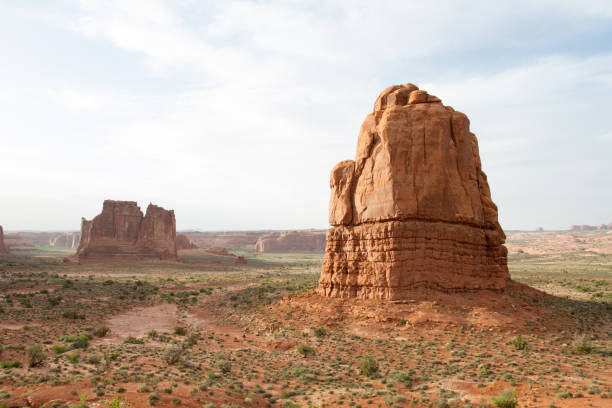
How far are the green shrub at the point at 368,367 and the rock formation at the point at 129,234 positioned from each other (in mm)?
71866

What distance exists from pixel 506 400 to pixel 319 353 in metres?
8.62

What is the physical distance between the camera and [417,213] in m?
20.9

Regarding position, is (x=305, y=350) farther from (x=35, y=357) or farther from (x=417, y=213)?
(x=35, y=357)

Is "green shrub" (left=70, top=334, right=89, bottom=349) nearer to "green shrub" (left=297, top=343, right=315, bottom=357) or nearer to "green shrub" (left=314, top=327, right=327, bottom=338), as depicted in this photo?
"green shrub" (left=297, top=343, right=315, bottom=357)

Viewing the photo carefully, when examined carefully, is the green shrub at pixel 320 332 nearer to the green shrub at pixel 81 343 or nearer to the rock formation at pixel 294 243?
the green shrub at pixel 81 343

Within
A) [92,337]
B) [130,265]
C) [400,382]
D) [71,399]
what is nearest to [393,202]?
[400,382]

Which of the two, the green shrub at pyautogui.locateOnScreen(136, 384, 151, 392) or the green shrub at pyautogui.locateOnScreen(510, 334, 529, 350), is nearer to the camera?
the green shrub at pyautogui.locateOnScreen(136, 384, 151, 392)

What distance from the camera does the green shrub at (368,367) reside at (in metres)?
14.9

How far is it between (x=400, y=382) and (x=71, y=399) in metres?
10.6

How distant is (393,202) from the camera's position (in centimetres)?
2109

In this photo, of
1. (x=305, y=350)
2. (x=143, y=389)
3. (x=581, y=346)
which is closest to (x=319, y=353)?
(x=305, y=350)

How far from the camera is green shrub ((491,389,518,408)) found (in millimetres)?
11031

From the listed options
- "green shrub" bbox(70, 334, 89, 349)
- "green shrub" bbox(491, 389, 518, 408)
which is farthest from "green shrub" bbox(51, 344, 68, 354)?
"green shrub" bbox(491, 389, 518, 408)

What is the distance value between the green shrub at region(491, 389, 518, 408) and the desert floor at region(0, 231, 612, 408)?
1.19ft
